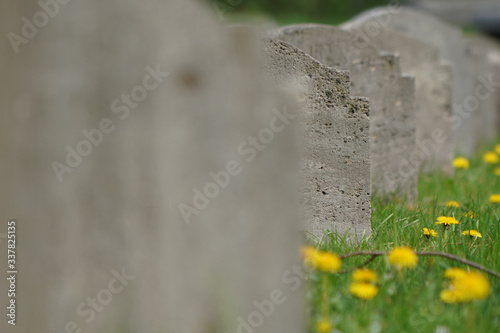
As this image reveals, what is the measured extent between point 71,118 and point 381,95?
252cm

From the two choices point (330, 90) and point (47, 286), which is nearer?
point (47, 286)

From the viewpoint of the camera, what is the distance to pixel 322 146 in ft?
9.45

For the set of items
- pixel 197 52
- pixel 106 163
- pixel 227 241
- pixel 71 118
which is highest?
pixel 197 52

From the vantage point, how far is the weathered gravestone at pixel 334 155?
2.84 metres

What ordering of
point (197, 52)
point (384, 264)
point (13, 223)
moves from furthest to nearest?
point (384, 264)
point (13, 223)
point (197, 52)

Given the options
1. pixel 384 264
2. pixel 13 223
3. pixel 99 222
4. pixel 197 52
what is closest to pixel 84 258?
pixel 99 222

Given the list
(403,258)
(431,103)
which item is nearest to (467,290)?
(403,258)

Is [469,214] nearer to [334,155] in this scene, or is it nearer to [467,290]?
[334,155]

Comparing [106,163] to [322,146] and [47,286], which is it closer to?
[47,286]

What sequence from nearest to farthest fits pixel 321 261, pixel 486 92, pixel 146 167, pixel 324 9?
pixel 146 167
pixel 321 261
pixel 486 92
pixel 324 9

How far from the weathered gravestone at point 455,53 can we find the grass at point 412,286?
2579 millimetres

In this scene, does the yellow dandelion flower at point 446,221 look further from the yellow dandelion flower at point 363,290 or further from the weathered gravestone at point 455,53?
the weathered gravestone at point 455,53

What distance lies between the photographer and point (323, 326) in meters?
1.85

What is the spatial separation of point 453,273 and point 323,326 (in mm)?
534
